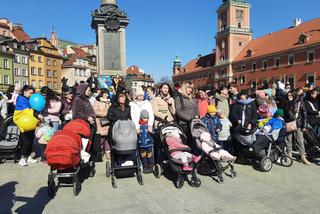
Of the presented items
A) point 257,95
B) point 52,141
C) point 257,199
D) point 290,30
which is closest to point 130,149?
point 52,141

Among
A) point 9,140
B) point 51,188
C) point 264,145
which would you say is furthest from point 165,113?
point 9,140

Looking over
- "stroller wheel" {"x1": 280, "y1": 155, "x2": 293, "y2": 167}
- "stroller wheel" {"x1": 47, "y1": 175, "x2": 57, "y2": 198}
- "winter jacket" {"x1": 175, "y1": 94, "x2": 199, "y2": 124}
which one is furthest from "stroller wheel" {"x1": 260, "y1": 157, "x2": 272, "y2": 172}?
"stroller wheel" {"x1": 47, "y1": 175, "x2": 57, "y2": 198}

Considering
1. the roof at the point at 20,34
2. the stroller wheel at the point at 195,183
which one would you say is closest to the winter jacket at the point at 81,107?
the stroller wheel at the point at 195,183

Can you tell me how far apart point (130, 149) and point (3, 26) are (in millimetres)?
59609

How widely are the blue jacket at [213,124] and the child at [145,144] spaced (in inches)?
57.0

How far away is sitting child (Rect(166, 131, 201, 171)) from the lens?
4824 millimetres

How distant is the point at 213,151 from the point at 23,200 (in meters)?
3.41

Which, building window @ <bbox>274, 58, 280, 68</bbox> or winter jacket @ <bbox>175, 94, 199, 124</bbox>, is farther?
building window @ <bbox>274, 58, 280, 68</bbox>

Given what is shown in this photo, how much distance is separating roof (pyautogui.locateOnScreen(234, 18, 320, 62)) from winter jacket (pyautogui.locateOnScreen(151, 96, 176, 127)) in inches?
1775

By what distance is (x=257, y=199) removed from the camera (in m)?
4.41

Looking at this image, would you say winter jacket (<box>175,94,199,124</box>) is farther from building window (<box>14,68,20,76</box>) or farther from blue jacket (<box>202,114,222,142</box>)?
building window (<box>14,68,20,76</box>)

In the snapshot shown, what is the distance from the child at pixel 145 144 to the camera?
5.73m

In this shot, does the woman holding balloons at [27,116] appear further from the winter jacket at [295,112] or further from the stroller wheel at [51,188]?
the winter jacket at [295,112]

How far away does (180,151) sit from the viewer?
16.3 feet
